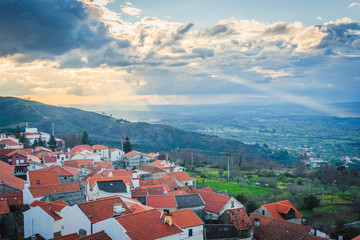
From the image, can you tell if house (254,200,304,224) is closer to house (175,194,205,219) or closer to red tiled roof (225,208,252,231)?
red tiled roof (225,208,252,231)

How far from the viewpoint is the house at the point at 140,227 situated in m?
14.5

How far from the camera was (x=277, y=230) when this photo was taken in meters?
25.5

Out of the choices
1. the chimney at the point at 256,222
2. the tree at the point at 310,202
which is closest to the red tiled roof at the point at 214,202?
the chimney at the point at 256,222

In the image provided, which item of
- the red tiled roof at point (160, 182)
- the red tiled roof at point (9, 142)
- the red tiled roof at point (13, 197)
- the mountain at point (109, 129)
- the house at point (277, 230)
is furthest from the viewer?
the mountain at point (109, 129)

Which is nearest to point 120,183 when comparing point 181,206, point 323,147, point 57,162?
point 181,206

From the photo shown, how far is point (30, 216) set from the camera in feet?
66.6

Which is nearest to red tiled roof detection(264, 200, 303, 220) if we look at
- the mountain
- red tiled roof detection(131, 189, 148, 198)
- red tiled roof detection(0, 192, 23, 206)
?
red tiled roof detection(131, 189, 148, 198)

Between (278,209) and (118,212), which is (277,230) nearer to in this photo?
(278,209)

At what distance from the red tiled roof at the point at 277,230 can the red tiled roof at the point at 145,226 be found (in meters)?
12.3

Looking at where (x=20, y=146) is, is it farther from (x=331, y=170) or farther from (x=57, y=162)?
(x=331, y=170)

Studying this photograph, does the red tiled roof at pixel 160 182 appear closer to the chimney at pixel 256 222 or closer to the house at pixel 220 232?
the chimney at pixel 256 222

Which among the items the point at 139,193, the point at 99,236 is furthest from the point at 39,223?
the point at 139,193

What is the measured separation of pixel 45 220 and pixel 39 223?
3.04ft

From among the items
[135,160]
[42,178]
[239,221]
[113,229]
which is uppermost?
[113,229]
